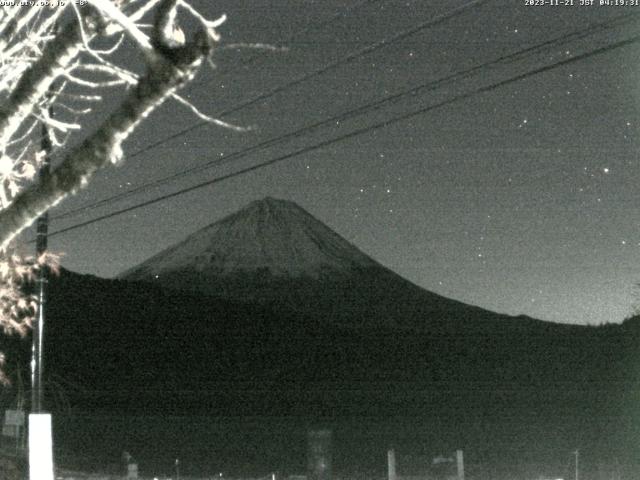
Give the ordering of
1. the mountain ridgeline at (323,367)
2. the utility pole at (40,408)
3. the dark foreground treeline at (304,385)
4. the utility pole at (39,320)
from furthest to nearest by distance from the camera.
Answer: the mountain ridgeline at (323,367) < the dark foreground treeline at (304,385) < the utility pole at (39,320) < the utility pole at (40,408)

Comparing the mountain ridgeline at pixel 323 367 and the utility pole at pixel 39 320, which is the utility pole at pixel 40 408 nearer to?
the utility pole at pixel 39 320

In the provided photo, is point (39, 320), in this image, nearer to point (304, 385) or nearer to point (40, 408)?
point (40, 408)

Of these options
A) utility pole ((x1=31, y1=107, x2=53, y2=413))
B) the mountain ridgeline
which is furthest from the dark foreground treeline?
utility pole ((x1=31, y1=107, x2=53, y2=413))

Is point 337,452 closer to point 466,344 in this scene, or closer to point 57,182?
point 57,182

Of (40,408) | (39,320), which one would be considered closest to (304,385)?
(39,320)

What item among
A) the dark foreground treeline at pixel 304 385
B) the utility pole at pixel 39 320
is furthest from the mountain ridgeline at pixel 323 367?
the utility pole at pixel 39 320

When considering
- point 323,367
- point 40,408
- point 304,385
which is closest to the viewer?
point 40,408

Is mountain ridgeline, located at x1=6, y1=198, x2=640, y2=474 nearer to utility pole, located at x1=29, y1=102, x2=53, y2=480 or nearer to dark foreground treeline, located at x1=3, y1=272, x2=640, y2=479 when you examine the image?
dark foreground treeline, located at x1=3, y1=272, x2=640, y2=479
